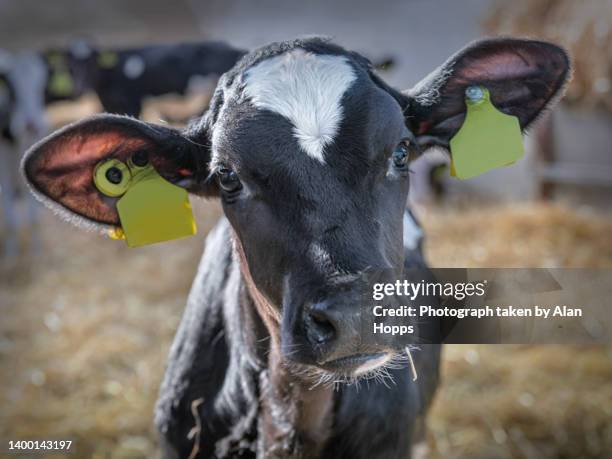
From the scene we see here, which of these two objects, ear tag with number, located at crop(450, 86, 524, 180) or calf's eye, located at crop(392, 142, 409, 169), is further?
ear tag with number, located at crop(450, 86, 524, 180)

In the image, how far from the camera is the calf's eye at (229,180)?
6.13ft

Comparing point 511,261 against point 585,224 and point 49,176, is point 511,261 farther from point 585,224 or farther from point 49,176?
point 49,176

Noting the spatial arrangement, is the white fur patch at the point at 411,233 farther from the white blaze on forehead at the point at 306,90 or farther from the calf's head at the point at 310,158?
the white blaze on forehead at the point at 306,90

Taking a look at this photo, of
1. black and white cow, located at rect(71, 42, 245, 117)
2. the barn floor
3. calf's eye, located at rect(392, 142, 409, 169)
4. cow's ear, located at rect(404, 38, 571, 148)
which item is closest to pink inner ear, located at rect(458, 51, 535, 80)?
cow's ear, located at rect(404, 38, 571, 148)

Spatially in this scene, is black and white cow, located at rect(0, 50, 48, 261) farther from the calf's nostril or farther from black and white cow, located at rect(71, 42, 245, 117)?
the calf's nostril

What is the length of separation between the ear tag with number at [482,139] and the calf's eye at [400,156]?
27 cm

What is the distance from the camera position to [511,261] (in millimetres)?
5430

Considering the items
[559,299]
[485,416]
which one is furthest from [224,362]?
[485,416]

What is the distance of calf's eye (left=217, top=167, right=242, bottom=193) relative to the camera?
1868 millimetres

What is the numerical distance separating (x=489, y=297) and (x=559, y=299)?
0.32 meters

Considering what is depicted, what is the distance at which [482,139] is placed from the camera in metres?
2.14

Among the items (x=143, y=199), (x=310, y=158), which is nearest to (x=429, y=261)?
(x=143, y=199)

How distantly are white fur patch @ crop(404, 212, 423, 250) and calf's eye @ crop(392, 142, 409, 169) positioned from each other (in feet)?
2.70

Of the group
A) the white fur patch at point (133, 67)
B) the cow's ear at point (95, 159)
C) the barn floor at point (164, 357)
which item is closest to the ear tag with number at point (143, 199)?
the cow's ear at point (95, 159)
